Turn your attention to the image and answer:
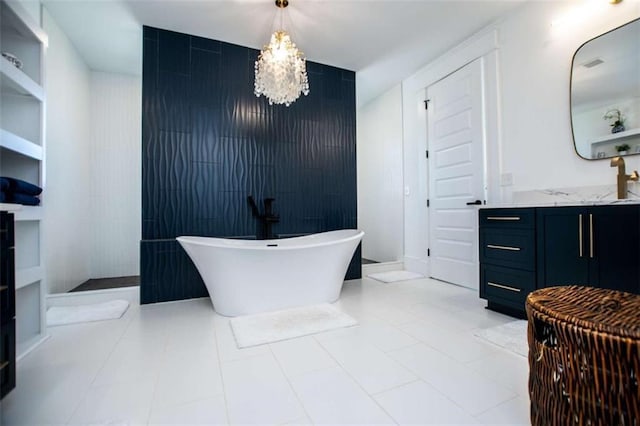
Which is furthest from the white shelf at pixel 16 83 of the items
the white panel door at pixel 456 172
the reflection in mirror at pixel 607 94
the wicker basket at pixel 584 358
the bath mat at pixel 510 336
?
the reflection in mirror at pixel 607 94

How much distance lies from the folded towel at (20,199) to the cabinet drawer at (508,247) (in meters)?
3.23

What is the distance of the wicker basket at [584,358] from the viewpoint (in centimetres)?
77

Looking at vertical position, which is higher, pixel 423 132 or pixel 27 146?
pixel 423 132

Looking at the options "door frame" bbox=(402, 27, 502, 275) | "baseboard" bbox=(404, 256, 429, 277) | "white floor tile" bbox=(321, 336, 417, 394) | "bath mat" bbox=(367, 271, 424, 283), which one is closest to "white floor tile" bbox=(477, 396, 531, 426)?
"white floor tile" bbox=(321, 336, 417, 394)

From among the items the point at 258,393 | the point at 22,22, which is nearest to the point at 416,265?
the point at 258,393

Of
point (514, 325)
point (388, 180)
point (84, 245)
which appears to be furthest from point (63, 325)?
point (388, 180)

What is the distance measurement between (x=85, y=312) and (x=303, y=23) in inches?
127

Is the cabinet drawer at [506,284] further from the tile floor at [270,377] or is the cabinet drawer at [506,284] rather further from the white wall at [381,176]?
the white wall at [381,176]

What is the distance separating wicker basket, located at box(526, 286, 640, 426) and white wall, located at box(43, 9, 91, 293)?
3368mm

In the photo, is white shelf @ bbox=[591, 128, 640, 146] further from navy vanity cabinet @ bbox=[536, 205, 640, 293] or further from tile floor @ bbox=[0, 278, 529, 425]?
tile floor @ bbox=[0, 278, 529, 425]

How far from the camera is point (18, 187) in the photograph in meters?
1.56

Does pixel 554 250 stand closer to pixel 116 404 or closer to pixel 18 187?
pixel 116 404

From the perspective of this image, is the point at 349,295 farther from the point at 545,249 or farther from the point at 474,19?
the point at 474,19

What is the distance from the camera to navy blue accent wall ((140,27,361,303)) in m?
2.68
